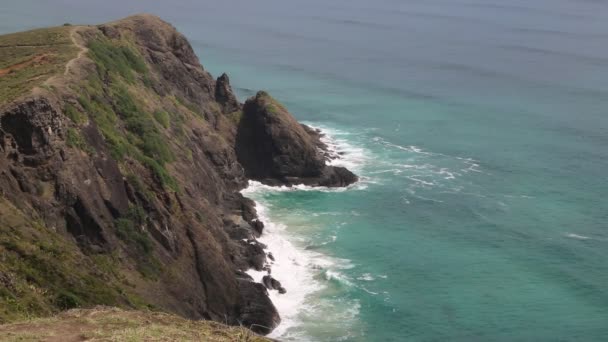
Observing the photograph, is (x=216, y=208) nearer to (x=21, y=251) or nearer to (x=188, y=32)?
(x=21, y=251)

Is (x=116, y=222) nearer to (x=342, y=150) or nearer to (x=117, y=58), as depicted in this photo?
(x=117, y=58)

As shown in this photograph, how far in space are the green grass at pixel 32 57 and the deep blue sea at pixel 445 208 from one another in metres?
26.7

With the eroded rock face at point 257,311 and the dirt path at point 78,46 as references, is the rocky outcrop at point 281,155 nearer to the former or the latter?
the dirt path at point 78,46

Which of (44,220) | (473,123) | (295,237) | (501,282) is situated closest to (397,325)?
(501,282)

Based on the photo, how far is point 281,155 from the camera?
→ 92.9 m

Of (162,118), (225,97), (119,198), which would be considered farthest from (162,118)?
(225,97)

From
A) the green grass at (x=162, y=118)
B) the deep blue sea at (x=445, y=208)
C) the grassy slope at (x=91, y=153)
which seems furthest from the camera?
the green grass at (x=162, y=118)

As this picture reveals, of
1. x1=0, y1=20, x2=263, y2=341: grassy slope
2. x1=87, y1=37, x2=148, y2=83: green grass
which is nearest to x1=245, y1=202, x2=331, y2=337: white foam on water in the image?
x1=0, y1=20, x2=263, y2=341: grassy slope

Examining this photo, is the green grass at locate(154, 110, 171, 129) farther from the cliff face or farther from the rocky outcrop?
the rocky outcrop

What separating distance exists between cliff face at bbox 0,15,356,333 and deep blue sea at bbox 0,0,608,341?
18.3 feet

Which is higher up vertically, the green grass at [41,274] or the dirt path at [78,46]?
the dirt path at [78,46]

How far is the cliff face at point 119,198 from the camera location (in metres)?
40.9

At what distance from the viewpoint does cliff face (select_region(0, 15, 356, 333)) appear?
134 ft

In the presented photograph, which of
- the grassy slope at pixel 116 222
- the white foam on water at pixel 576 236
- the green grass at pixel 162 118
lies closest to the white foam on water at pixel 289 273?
the grassy slope at pixel 116 222
